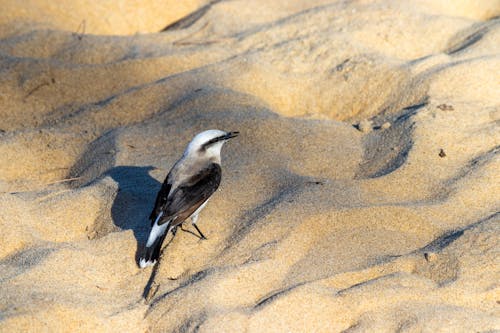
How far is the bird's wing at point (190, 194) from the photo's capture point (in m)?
4.21

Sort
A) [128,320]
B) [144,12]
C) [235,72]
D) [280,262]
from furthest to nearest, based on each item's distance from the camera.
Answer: [144,12] < [235,72] < [280,262] < [128,320]

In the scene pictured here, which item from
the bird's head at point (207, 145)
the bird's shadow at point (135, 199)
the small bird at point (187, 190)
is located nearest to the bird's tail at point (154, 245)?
the small bird at point (187, 190)

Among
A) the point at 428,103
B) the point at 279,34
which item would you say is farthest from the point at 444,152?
the point at 279,34

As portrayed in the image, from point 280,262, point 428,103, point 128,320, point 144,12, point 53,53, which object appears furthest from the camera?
point 144,12

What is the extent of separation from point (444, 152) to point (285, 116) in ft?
4.24

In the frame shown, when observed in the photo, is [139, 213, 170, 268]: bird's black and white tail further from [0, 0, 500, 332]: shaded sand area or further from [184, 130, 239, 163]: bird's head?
[184, 130, 239, 163]: bird's head

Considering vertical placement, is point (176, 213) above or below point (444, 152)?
above

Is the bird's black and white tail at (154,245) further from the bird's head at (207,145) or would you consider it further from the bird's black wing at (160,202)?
the bird's head at (207,145)

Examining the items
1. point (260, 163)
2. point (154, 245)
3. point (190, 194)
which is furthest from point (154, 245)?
point (260, 163)

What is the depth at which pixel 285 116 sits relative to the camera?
18.7ft

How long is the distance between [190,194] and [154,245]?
412 millimetres

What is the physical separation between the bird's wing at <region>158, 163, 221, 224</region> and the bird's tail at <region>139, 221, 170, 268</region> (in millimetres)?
57

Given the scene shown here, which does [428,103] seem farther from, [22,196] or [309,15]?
[22,196]

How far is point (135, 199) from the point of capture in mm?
4824
